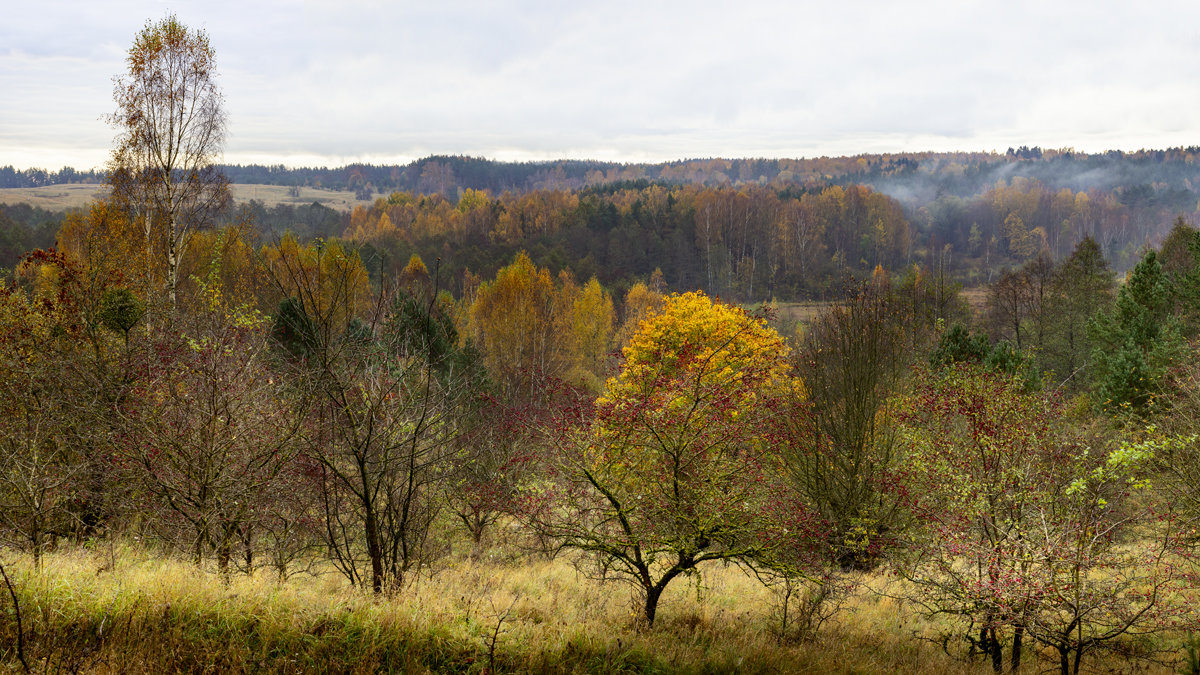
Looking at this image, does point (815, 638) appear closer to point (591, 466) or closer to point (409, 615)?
point (591, 466)

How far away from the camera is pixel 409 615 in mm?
6473

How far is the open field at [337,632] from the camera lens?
5.71 meters

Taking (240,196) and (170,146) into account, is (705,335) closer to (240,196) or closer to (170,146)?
(170,146)

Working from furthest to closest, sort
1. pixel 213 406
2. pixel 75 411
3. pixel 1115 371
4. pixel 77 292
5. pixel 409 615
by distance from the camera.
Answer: pixel 1115 371
pixel 77 292
pixel 75 411
pixel 213 406
pixel 409 615

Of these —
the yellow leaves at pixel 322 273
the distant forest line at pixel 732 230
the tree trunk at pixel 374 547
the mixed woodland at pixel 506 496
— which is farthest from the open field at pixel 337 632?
the distant forest line at pixel 732 230

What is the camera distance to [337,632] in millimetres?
6160

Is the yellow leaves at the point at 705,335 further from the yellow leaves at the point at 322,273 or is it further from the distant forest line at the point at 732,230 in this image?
the distant forest line at the point at 732,230

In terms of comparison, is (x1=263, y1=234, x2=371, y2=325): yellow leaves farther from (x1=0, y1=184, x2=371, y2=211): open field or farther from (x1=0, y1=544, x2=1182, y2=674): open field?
(x1=0, y1=184, x2=371, y2=211): open field

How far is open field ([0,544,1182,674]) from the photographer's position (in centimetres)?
571

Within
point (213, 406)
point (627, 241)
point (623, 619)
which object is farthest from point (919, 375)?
point (627, 241)

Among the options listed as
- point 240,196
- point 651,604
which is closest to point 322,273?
point 651,604

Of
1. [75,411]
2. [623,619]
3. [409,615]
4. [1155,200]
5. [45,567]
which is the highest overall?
[1155,200]

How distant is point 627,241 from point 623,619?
76.1 metres

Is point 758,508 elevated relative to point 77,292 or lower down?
lower down
